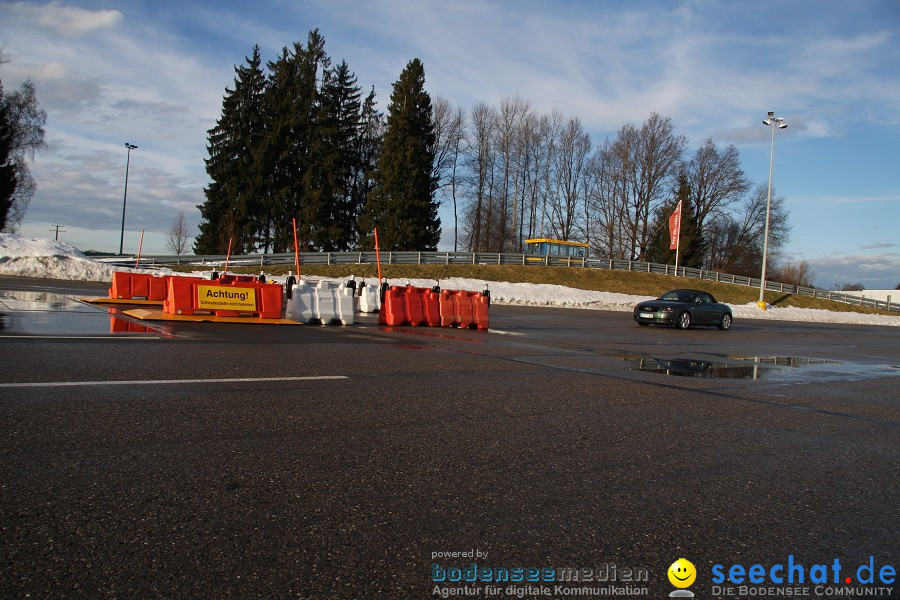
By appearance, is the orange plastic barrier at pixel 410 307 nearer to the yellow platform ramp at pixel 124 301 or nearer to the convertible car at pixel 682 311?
the yellow platform ramp at pixel 124 301

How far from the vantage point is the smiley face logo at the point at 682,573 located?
2.63 meters

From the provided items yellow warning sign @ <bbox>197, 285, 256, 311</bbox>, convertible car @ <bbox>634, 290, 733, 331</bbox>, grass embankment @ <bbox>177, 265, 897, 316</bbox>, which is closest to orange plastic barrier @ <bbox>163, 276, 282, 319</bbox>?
yellow warning sign @ <bbox>197, 285, 256, 311</bbox>

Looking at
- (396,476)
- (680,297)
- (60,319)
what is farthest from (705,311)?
(396,476)

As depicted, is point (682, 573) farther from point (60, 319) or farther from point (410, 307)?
point (410, 307)

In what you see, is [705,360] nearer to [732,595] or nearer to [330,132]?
[732,595]

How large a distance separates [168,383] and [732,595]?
17.6 ft

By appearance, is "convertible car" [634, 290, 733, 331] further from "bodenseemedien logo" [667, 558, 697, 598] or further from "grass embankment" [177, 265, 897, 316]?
"bodenseemedien logo" [667, 558, 697, 598]

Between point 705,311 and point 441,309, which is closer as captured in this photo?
point 441,309

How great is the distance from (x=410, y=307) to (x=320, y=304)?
229cm

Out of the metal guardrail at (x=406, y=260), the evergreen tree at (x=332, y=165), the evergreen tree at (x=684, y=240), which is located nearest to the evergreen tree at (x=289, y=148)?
the evergreen tree at (x=332, y=165)

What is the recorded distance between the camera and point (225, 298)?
13578 mm

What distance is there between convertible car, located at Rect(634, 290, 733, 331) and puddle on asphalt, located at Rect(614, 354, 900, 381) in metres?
9.22

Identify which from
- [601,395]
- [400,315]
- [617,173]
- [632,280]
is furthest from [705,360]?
[617,173]

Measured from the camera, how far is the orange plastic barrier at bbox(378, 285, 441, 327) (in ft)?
49.8
